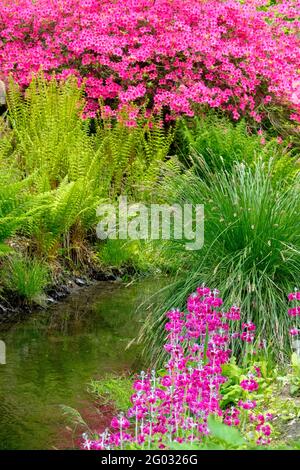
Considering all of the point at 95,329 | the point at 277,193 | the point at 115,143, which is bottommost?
the point at 95,329

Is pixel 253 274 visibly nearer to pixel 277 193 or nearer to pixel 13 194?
pixel 277 193

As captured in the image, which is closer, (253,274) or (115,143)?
(253,274)

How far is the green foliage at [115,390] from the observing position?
4.59 metres

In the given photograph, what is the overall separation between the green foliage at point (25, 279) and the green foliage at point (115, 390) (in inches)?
67.5

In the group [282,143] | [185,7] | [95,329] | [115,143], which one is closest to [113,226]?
[115,143]

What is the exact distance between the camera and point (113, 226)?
7695 millimetres

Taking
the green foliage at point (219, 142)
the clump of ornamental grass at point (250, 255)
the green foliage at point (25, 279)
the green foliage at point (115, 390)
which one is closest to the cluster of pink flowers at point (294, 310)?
the clump of ornamental grass at point (250, 255)

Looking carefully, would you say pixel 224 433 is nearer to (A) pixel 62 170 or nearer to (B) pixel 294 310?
(B) pixel 294 310

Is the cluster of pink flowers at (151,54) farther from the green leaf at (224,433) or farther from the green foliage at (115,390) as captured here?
the green leaf at (224,433)

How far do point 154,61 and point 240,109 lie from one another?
4.25ft

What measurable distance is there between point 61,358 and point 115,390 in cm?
80

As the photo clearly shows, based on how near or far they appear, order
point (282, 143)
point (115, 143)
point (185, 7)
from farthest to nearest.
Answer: point (185, 7)
point (282, 143)
point (115, 143)

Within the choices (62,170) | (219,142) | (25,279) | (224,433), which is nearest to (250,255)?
(25,279)

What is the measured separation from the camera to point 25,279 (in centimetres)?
647
